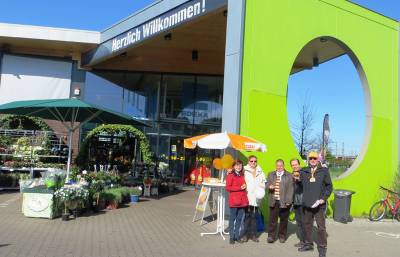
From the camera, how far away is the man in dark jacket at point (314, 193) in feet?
26.3

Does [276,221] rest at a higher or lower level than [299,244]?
higher

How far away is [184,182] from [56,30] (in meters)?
8.20

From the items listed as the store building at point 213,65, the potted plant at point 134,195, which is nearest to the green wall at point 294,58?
the store building at point 213,65

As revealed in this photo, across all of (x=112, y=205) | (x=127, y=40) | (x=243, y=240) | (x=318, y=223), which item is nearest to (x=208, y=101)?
(x=127, y=40)

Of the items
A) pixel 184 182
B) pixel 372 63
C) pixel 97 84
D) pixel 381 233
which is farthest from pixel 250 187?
pixel 97 84

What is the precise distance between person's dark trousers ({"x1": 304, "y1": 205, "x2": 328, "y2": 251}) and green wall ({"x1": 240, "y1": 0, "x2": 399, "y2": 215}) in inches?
112

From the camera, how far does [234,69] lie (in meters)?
10.9

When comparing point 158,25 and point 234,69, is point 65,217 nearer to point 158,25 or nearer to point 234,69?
point 234,69

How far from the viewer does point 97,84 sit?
67.3 feet

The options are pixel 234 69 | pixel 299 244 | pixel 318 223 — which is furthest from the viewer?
pixel 234 69

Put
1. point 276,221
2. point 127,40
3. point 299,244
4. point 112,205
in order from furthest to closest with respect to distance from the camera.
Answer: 1. point 127,40
2. point 112,205
3. point 276,221
4. point 299,244

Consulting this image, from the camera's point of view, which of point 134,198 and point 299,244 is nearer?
point 299,244

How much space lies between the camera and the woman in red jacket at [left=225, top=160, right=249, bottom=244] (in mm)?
8547

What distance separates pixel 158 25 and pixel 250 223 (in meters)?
7.74
